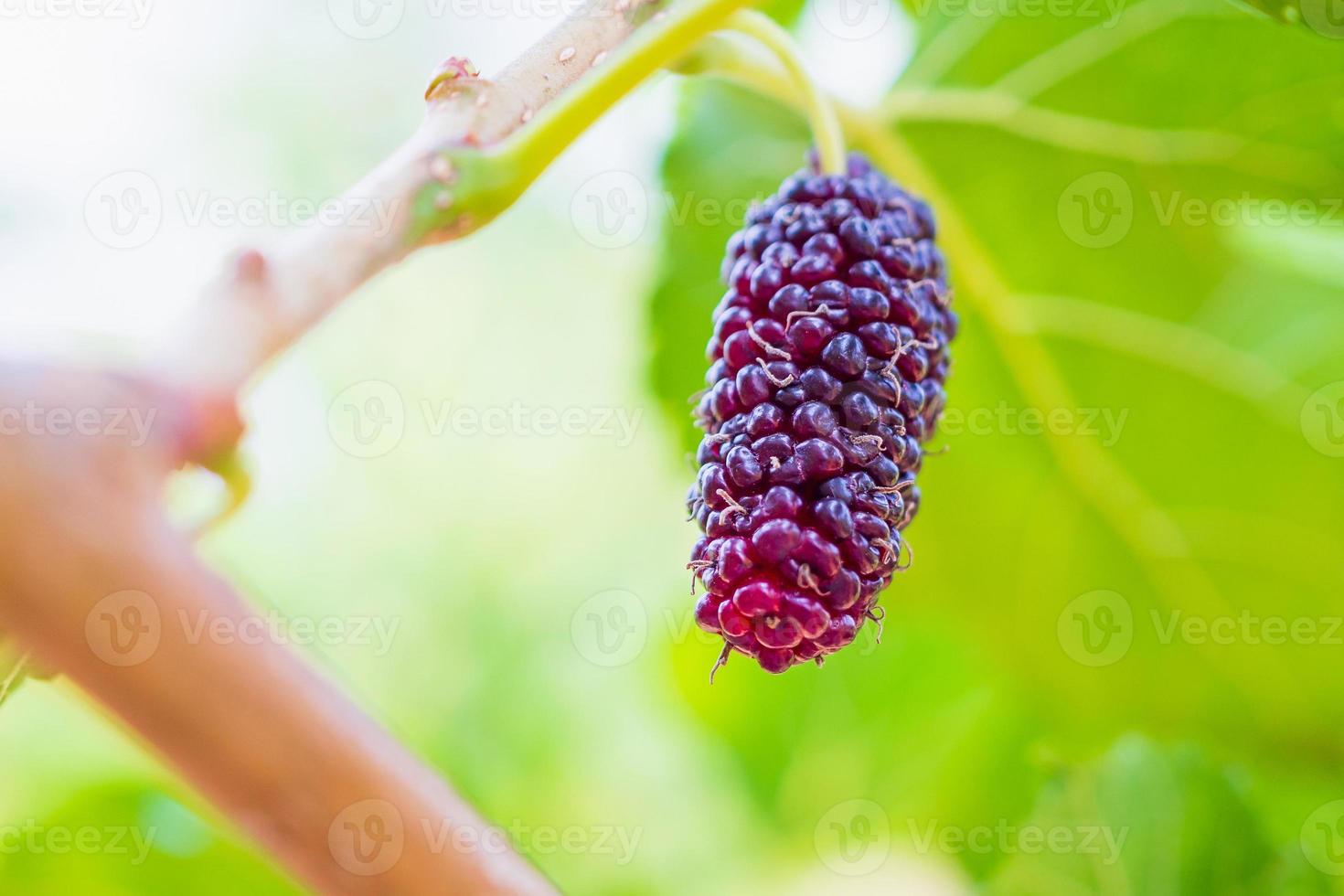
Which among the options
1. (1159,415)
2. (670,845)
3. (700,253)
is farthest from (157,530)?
(670,845)

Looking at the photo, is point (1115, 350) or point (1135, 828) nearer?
point (1135, 828)

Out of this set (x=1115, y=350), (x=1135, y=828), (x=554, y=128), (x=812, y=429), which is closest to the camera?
(x=554, y=128)

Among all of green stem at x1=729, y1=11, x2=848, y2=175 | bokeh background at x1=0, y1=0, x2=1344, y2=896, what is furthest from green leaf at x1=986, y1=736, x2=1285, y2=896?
green stem at x1=729, y1=11, x2=848, y2=175

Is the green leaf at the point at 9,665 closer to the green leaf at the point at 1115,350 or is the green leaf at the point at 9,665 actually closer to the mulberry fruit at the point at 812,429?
the mulberry fruit at the point at 812,429

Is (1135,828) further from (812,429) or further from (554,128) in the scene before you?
(554,128)

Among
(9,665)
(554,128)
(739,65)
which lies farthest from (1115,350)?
(9,665)

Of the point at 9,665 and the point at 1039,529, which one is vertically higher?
the point at 1039,529

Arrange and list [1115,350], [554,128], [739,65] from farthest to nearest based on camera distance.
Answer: [1115,350], [739,65], [554,128]

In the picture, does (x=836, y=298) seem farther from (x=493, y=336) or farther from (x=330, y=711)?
(x=493, y=336)
